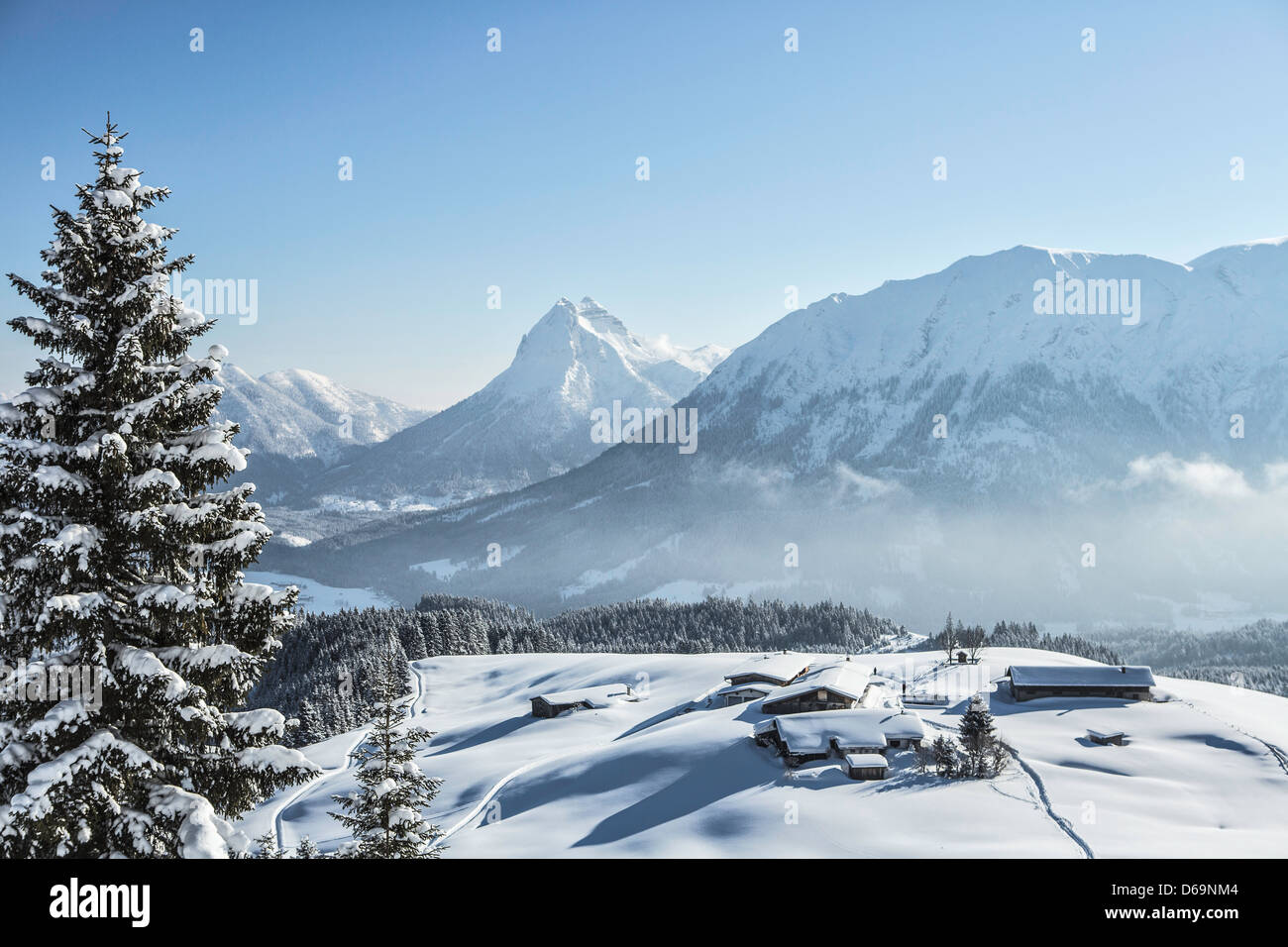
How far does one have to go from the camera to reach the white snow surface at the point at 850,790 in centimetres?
4019

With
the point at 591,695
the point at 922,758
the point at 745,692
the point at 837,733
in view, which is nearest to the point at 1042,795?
the point at 922,758

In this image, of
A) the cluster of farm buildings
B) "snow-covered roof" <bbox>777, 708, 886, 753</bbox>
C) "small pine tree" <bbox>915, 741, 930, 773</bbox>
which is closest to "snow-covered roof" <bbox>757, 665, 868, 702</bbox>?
the cluster of farm buildings

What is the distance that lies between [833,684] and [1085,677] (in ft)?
87.9

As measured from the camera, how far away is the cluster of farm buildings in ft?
181

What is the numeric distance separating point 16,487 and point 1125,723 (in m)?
75.9

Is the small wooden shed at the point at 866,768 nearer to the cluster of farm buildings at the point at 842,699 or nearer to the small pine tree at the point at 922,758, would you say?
the cluster of farm buildings at the point at 842,699

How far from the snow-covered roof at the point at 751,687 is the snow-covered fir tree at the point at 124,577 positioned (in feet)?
246

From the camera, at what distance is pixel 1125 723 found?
66875 mm

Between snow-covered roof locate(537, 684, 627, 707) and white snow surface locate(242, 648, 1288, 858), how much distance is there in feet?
12.2

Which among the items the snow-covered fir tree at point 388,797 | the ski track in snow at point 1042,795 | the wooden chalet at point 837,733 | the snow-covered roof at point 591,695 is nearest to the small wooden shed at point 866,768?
the wooden chalet at point 837,733

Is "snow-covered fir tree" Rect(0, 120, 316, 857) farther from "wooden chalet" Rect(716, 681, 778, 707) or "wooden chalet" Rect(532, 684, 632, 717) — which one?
"wooden chalet" Rect(532, 684, 632, 717)

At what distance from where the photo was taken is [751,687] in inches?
3312
